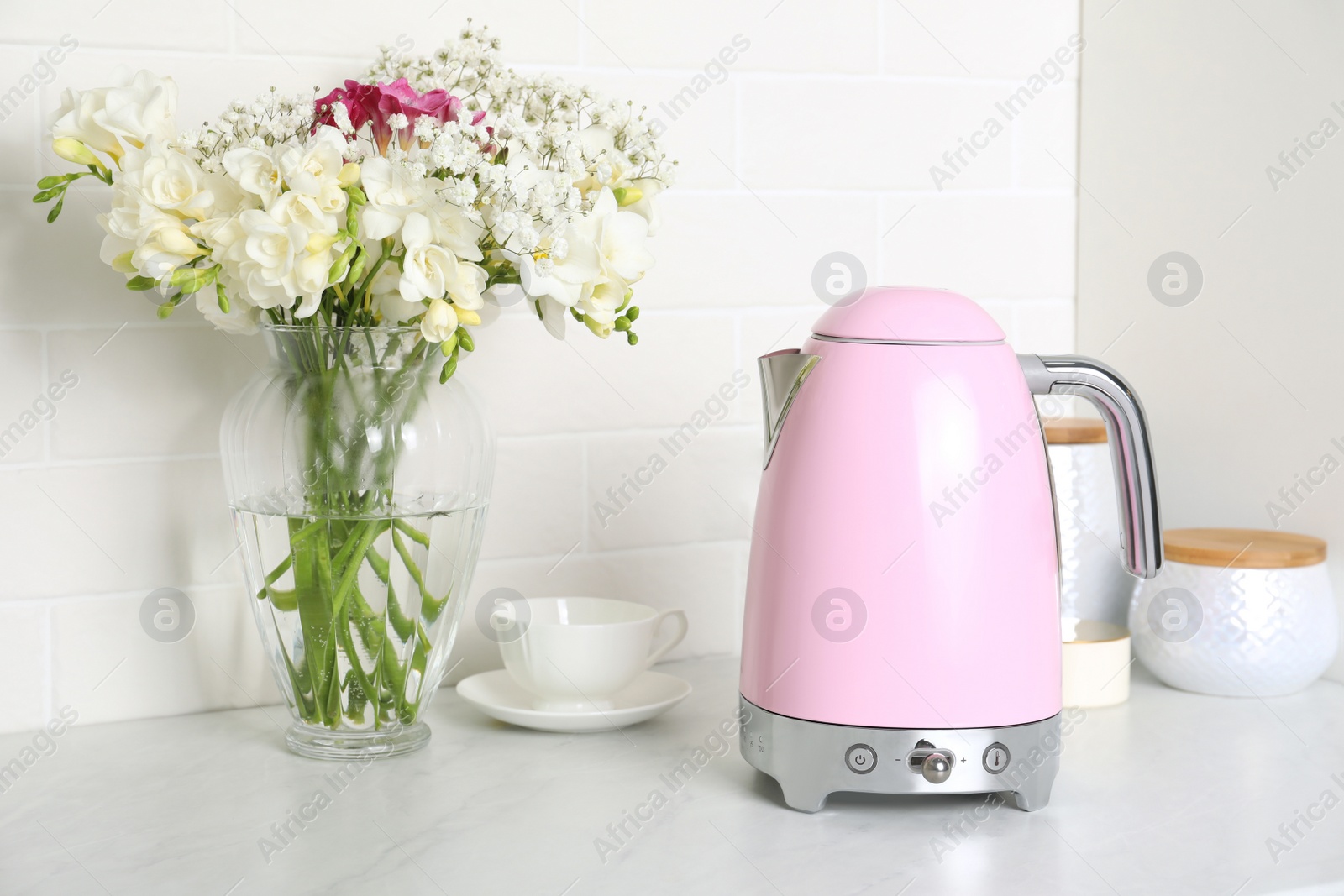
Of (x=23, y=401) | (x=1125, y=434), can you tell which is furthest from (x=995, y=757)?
(x=23, y=401)

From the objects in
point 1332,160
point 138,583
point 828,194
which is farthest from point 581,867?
point 1332,160

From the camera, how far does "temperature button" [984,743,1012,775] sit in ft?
2.12

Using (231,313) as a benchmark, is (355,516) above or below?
below

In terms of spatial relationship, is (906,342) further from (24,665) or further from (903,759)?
(24,665)

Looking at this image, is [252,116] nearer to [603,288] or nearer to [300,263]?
[300,263]

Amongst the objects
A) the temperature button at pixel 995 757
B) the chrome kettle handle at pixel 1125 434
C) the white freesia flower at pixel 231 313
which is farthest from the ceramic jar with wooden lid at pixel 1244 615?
the white freesia flower at pixel 231 313

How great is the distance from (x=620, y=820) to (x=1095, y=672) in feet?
1.30

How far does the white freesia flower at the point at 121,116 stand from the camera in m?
0.67

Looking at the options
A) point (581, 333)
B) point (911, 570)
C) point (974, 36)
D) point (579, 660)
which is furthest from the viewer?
point (974, 36)

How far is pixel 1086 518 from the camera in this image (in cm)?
97

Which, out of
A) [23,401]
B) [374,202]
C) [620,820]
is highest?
[374,202]

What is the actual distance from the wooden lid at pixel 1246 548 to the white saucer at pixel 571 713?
15.2 inches

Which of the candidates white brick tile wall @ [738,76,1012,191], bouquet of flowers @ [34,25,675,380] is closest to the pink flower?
bouquet of flowers @ [34,25,675,380]

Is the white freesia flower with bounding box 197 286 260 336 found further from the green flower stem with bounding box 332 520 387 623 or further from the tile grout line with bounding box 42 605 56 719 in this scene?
the tile grout line with bounding box 42 605 56 719
